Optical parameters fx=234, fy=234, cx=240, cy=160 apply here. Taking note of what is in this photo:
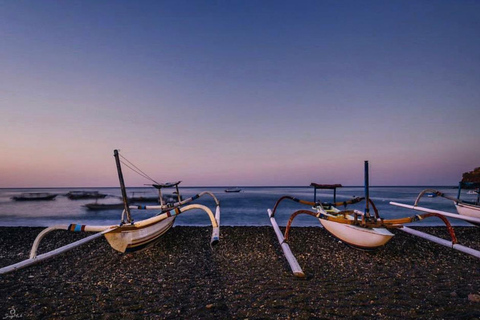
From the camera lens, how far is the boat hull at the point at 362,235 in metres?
7.04

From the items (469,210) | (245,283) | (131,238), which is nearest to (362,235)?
(245,283)

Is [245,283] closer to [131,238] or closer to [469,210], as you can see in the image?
[131,238]

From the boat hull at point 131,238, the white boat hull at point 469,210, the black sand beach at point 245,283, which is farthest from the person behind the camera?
the white boat hull at point 469,210

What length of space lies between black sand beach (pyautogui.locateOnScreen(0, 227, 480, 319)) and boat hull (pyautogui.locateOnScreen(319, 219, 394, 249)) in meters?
0.51

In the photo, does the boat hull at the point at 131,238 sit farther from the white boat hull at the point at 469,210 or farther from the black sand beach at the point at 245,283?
the white boat hull at the point at 469,210

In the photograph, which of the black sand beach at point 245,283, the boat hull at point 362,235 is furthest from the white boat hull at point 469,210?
the boat hull at point 362,235

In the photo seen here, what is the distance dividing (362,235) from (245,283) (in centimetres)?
404

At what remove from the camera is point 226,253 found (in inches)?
333

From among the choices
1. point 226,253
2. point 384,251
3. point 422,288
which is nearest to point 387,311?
point 422,288

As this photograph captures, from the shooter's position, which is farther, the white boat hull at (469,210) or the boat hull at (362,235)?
the white boat hull at (469,210)

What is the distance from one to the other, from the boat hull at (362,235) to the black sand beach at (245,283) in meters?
0.51

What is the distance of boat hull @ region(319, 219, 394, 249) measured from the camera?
23.1ft

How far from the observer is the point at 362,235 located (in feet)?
24.1

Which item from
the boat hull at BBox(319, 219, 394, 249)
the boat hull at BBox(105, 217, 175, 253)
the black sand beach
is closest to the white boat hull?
the black sand beach
